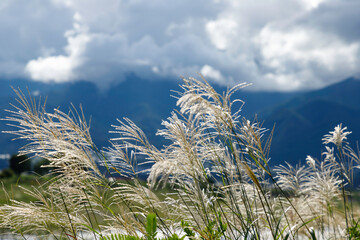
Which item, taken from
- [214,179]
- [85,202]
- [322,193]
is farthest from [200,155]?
[322,193]

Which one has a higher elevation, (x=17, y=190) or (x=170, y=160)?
(x=170, y=160)

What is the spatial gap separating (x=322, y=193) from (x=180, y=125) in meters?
1.84

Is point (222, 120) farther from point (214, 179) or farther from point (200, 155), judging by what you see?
point (214, 179)

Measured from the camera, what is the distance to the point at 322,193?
317 centimetres

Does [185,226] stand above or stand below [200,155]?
below

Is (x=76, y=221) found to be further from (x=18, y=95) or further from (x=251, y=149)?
(x=251, y=149)

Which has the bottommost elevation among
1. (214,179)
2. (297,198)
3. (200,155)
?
(297,198)

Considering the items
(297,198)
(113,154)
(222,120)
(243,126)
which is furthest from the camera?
(297,198)

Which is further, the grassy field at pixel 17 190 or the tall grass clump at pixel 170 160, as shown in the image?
the grassy field at pixel 17 190

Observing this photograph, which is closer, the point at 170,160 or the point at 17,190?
the point at 170,160

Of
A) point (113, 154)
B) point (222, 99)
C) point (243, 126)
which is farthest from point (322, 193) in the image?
point (113, 154)

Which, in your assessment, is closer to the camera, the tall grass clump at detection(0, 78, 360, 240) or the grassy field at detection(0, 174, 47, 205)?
the tall grass clump at detection(0, 78, 360, 240)

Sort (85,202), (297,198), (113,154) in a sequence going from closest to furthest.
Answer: (113,154) → (85,202) → (297,198)

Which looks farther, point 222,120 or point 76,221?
point 76,221
